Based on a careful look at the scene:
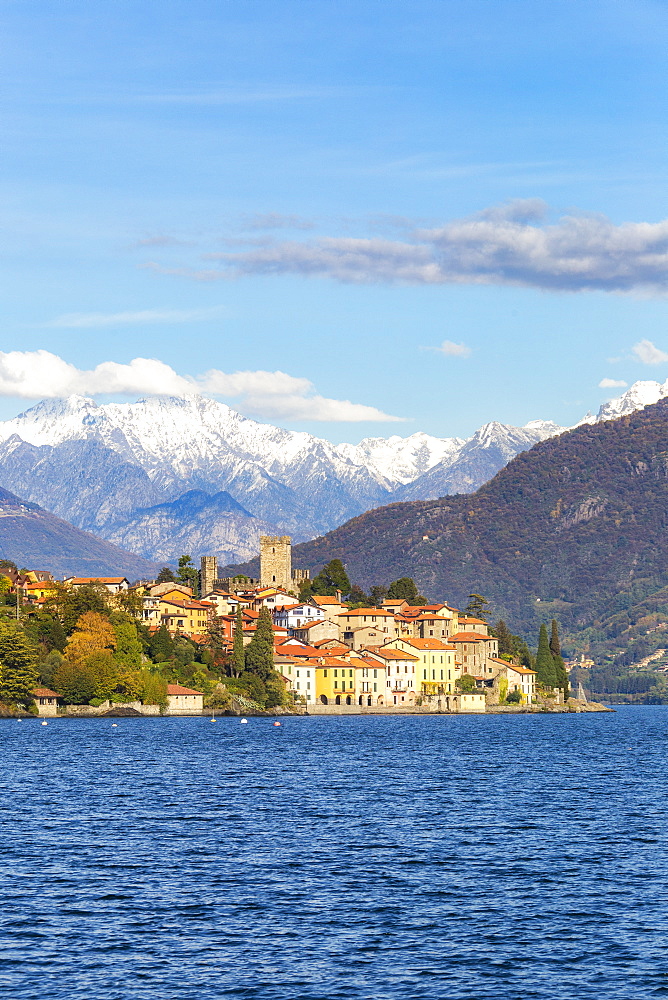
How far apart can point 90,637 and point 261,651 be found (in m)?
26.1

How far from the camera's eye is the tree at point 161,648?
19000 centimetres

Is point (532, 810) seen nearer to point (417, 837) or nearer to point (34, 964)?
point (417, 837)

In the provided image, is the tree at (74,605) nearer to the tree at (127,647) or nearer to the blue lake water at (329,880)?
the tree at (127,647)

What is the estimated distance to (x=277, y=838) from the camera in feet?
224

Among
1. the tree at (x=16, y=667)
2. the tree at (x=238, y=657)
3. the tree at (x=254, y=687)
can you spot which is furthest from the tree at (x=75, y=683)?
the tree at (x=238, y=657)

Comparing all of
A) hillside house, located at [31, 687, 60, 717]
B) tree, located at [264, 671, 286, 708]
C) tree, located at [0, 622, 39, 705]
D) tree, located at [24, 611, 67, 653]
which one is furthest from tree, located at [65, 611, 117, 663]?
tree, located at [264, 671, 286, 708]

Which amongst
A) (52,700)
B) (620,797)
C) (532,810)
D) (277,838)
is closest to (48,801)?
(277,838)

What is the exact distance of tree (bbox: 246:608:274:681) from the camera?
192 metres

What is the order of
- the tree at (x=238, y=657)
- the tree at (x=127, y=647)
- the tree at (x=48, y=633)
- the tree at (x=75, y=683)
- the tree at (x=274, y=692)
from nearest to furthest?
the tree at (x=75, y=683), the tree at (x=48, y=633), the tree at (x=127, y=647), the tree at (x=274, y=692), the tree at (x=238, y=657)

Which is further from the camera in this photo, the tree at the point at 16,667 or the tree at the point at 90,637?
the tree at the point at 90,637

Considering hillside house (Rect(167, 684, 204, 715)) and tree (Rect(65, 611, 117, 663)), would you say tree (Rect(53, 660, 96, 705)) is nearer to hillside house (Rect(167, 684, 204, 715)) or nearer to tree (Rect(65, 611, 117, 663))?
tree (Rect(65, 611, 117, 663))

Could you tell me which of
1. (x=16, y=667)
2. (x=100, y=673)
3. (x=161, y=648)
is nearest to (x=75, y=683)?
(x=100, y=673)

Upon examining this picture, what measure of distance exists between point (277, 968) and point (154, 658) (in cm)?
14932

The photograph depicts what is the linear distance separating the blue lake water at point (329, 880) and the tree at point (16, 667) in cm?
5251
